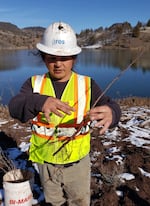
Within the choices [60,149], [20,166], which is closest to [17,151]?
[20,166]

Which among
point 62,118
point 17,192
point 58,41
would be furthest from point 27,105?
point 17,192

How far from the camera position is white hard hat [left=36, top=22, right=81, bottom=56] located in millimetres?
1888

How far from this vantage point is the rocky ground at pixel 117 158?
3170mm

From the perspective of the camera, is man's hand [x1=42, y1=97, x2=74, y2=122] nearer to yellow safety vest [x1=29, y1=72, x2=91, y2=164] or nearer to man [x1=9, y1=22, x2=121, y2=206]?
man [x1=9, y1=22, x2=121, y2=206]

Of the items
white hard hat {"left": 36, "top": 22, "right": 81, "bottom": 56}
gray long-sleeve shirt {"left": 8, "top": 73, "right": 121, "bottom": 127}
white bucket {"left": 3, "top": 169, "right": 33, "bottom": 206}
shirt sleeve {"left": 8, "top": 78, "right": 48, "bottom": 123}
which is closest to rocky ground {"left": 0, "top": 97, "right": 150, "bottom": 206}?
white bucket {"left": 3, "top": 169, "right": 33, "bottom": 206}

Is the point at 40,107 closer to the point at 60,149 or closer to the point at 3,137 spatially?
the point at 60,149

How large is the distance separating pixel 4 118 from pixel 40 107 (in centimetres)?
543

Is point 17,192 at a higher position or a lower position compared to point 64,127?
lower

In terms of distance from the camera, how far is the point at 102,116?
1.54 meters

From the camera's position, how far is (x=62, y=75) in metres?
1.98

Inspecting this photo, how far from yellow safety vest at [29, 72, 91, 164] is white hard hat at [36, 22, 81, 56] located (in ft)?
0.80

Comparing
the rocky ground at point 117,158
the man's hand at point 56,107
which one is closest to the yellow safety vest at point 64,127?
the man's hand at point 56,107

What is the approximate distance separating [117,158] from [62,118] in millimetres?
→ 2347

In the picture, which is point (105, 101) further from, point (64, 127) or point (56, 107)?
point (56, 107)
